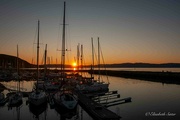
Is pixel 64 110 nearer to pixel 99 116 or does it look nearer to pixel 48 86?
pixel 99 116

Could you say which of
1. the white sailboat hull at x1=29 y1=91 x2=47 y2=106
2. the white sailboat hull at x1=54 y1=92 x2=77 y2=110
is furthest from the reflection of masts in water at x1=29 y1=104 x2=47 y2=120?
the white sailboat hull at x1=54 y1=92 x2=77 y2=110

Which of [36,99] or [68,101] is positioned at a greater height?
[68,101]

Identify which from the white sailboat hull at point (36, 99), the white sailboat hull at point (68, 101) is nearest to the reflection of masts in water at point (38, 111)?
the white sailboat hull at point (36, 99)

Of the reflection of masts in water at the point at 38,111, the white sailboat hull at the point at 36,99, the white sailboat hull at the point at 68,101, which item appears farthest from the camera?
the white sailboat hull at the point at 36,99

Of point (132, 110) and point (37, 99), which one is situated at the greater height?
point (37, 99)

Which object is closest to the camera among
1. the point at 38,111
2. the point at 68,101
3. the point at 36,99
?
the point at 68,101

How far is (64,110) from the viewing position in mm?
27094

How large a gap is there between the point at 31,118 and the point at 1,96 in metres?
10.2

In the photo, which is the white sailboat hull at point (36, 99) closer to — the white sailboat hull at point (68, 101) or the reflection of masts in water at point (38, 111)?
the reflection of masts in water at point (38, 111)

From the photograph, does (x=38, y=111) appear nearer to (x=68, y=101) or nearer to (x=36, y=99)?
(x=36, y=99)

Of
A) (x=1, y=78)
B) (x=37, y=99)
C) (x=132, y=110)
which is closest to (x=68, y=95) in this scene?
(x=37, y=99)

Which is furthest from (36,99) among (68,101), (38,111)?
(68,101)

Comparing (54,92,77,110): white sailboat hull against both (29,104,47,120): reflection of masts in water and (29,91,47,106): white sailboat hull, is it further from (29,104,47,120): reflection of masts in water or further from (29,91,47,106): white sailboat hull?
(29,91,47,106): white sailboat hull

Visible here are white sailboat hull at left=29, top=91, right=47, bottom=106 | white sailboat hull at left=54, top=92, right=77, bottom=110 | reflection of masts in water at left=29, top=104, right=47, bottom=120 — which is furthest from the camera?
white sailboat hull at left=29, top=91, right=47, bottom=106
